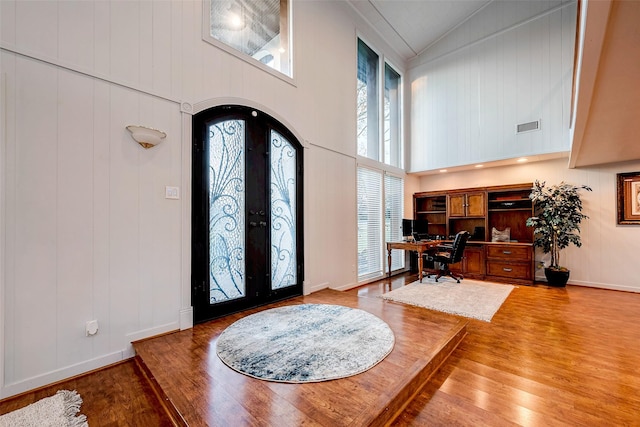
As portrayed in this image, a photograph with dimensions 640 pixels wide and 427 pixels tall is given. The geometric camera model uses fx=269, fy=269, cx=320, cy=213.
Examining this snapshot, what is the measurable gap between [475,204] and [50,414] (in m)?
6.79

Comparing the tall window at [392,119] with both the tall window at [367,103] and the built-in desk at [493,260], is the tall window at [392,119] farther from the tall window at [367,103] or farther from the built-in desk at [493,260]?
the built-in desk at [493,260]

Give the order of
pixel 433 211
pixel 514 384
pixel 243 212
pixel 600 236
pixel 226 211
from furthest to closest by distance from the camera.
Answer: pixel 433 211 → pixel 600 236 → pixel 243 212 → pixel 226 211 → pixel 514 384

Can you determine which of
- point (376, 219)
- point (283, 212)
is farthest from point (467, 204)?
point (283, 212)

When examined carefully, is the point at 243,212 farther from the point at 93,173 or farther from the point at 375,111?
the point at 375,111

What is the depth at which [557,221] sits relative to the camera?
476 centimetres

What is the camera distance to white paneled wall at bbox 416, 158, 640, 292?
15.4ft

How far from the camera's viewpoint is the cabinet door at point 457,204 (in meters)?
6.05

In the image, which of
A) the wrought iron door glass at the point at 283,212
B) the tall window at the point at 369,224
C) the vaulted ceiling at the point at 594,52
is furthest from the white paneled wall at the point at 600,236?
the wrought iron door glass at the point at 283,212

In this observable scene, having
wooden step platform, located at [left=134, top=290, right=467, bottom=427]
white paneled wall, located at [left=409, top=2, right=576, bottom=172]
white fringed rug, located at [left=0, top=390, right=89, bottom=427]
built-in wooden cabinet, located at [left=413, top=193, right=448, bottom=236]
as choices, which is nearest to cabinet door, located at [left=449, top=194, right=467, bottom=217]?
built-in wooden cabinet, located at [left=413, top=193, right=448, bottom=236]

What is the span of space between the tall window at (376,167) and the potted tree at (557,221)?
8.50 feet

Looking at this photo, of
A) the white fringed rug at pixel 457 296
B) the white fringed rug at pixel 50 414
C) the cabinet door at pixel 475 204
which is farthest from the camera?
the cabinet door at pixel 475 204

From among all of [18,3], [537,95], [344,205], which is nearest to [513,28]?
[537,95]

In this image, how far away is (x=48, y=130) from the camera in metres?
2.04

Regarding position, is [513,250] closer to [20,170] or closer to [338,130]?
[338,130]
